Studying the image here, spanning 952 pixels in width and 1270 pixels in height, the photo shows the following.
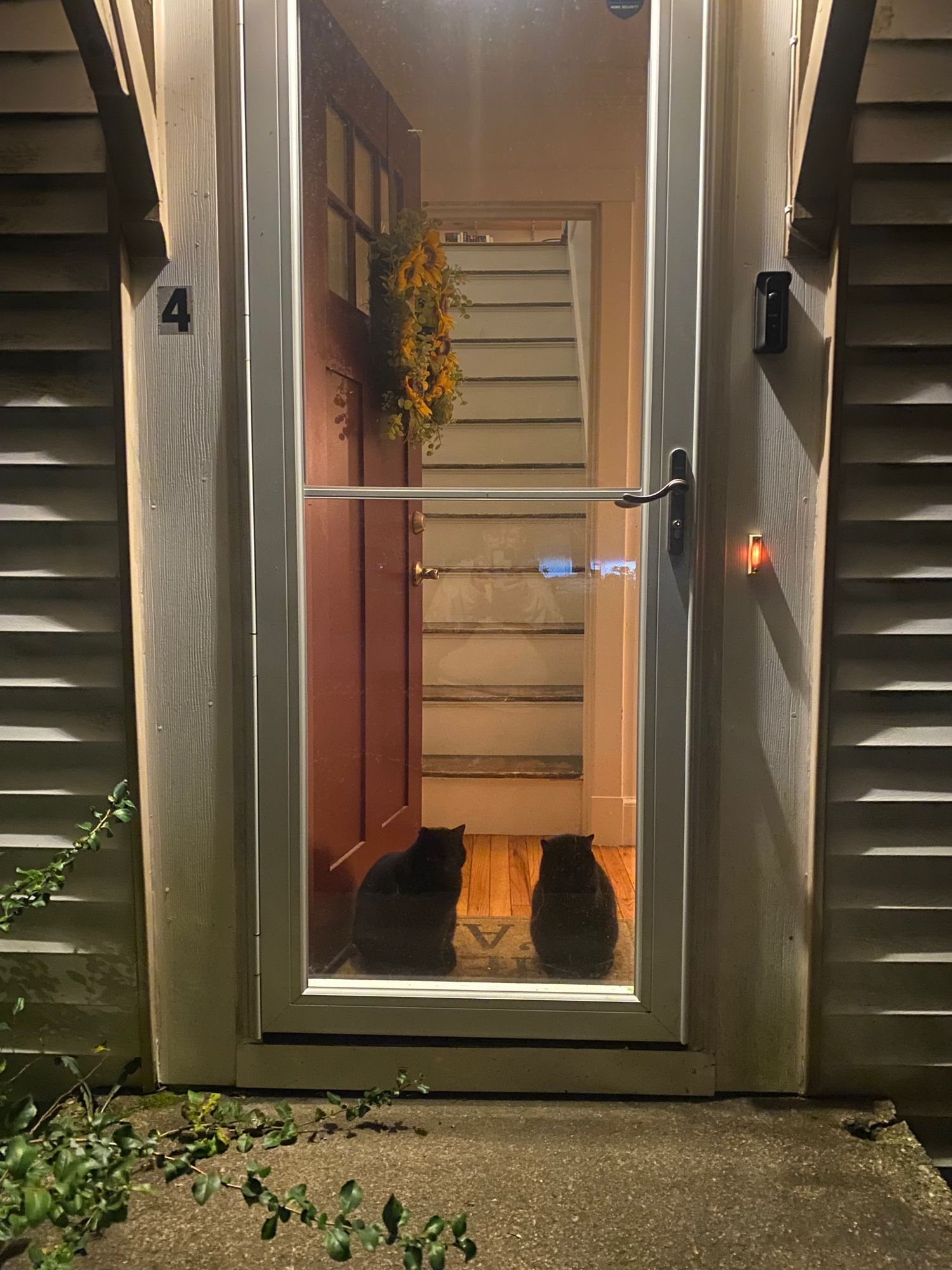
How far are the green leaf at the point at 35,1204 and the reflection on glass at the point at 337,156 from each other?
157cm

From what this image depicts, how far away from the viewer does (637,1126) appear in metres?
1.59

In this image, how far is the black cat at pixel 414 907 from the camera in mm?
1779

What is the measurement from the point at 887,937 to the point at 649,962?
42 centimetres

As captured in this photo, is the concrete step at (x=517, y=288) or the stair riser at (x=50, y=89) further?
the concrete step at (x=517, y=288)

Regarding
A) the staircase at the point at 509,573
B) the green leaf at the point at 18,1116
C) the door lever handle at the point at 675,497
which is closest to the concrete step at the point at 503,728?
the staircase at the point at 509,573

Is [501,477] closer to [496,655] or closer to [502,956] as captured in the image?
[496,655]

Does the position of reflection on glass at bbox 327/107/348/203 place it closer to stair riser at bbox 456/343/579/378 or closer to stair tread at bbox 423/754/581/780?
stair riser at bbox 456/343/579/378

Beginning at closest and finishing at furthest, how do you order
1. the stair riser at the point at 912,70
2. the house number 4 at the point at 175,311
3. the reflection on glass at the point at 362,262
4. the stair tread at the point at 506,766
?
the stair riser at the point at 912,70 → the house number 4 at the point at 175,311 → the reflection on glass at the point at 362,262 → the stair tread at the point at 506,766

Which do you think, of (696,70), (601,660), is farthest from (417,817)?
(696,70)

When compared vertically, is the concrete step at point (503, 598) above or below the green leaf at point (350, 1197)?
above

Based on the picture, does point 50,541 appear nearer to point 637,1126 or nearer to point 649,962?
point 649,962

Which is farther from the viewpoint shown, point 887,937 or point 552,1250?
point 887,937

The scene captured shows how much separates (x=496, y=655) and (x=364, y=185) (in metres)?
0.90

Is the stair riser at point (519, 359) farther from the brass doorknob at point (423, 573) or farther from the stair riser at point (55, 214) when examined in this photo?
the stair riser at point (55, 214)
